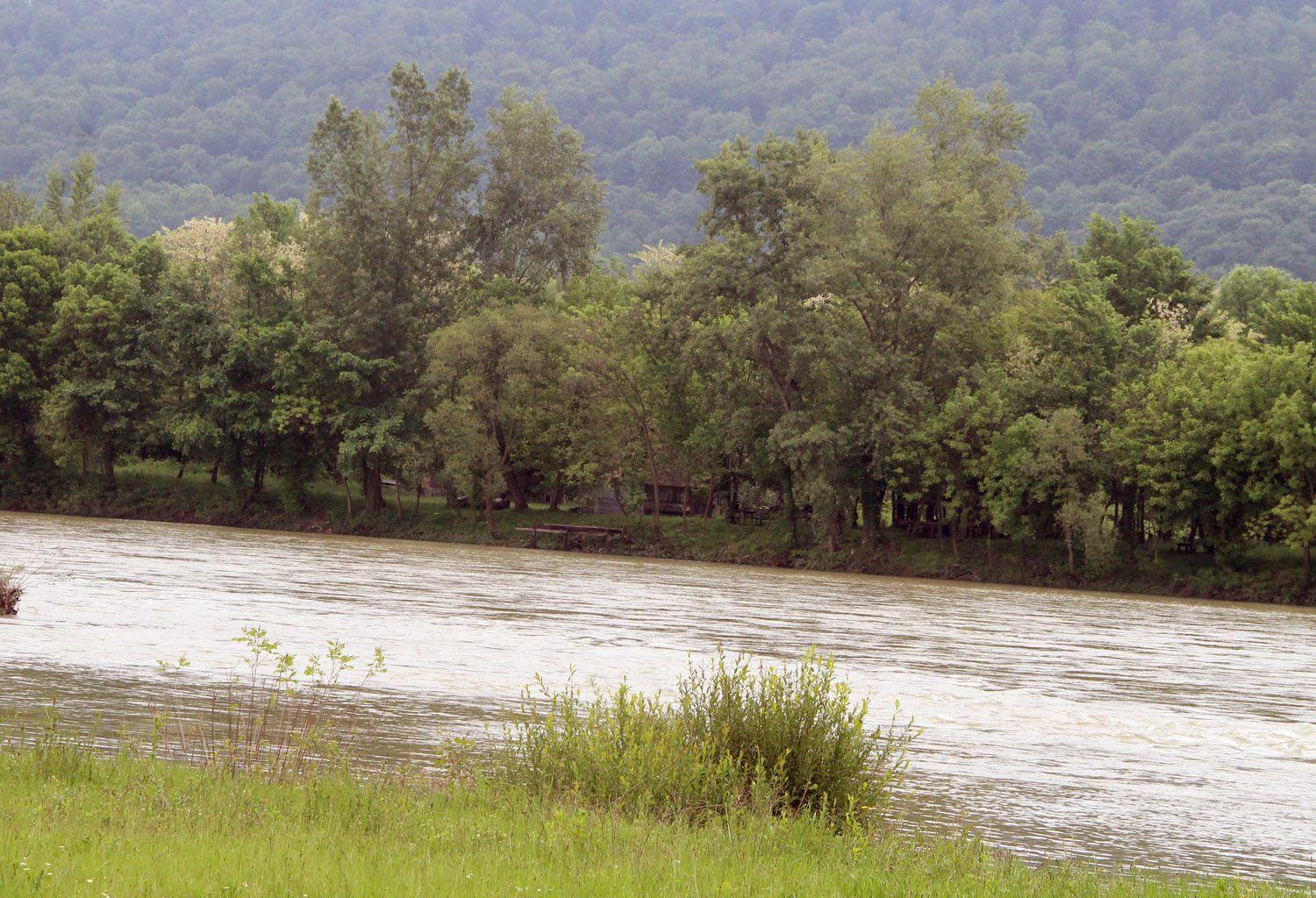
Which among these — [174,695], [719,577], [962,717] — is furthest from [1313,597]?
[174,695]

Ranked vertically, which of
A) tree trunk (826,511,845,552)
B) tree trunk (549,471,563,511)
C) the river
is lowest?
the river

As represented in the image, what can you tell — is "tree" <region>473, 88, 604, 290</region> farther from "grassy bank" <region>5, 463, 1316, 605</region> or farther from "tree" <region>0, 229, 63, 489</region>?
"tree" <region>0, 229, 63, 489</region>

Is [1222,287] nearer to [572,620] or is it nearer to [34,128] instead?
[572,620]

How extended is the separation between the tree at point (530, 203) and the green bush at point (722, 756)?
70150mm

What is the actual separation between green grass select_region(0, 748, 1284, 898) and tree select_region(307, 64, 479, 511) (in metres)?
63.6

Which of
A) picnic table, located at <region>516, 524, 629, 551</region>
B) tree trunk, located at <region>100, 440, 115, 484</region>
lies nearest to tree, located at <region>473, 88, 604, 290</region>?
picnic table, located at <region>516, 524, 629, 551</region>

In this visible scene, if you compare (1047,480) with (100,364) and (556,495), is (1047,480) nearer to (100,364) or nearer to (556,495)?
(556,495)

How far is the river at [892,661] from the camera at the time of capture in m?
14.5

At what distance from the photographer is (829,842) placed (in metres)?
10.2

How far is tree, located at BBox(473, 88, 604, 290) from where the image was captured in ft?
267

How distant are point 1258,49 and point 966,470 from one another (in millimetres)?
147647

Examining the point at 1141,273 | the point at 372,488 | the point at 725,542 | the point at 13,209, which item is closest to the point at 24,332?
the point at 13,209

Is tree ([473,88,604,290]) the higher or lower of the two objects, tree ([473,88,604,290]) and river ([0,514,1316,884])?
the higher

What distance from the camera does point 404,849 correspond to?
888cm
